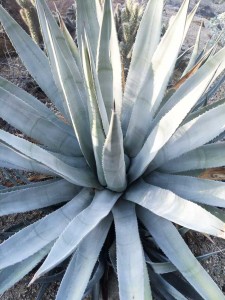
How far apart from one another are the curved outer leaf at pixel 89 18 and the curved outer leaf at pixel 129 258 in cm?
81

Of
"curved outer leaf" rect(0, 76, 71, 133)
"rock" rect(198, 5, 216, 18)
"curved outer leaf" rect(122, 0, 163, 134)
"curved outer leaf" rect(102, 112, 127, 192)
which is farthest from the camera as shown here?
"rock" rect(198, 5, 216, 18)

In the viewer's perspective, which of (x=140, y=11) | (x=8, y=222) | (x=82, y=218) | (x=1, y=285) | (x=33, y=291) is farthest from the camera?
(x=140, y=11)

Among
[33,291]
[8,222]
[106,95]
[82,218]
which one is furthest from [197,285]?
[8,222]

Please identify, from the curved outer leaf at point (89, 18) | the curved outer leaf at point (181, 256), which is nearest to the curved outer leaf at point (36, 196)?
the curved outer leaf at point (181, 256)

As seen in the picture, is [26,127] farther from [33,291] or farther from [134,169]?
[33,291]

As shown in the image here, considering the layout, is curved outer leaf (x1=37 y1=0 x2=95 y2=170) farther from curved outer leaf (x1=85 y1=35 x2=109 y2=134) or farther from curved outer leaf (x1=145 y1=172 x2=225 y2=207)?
curved outer leaf (x1=145 y1=172 x2=225 y2=207)

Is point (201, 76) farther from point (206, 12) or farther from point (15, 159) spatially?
point (206, 12)

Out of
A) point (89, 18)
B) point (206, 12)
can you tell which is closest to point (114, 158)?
point (89, 18)

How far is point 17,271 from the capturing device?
1721 mm

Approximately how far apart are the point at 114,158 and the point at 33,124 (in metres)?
0.50

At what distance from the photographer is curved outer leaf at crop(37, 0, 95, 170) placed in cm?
173

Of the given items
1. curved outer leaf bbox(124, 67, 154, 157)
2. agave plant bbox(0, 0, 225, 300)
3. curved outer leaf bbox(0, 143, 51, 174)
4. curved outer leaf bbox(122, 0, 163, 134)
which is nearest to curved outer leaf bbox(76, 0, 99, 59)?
agave plant bbox(0, 0, 225, 300)

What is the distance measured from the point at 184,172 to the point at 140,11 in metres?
1.89

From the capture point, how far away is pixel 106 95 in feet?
6.07
